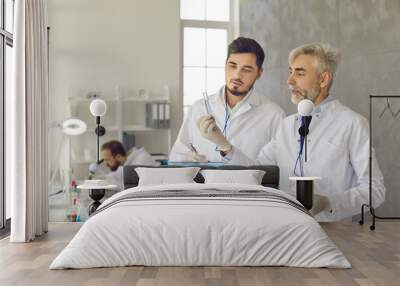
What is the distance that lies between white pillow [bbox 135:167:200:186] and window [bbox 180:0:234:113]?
899 mm

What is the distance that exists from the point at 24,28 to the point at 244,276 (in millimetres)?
3403

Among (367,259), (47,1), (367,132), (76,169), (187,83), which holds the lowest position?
(367,259)

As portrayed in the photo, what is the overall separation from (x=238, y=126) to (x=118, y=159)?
62.3 inches

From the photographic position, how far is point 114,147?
695cm

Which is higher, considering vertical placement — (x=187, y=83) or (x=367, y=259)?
(x=187, y=83)

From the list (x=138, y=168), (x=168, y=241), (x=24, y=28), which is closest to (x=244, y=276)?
(x=168, y=241)

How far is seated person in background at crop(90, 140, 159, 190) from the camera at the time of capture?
22.7 feet

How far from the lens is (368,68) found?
6.99 metres

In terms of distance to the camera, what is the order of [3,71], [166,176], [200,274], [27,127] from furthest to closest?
1. [166,176]
2. [3,71]
3. [27,127]
4. [200,274]

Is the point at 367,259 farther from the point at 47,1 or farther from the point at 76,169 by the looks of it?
the point at 47,1

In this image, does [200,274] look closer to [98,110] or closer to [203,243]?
[203,243]

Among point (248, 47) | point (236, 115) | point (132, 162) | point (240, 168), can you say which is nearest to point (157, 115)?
point (132, 162)

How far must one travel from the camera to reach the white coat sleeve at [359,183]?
269 inches

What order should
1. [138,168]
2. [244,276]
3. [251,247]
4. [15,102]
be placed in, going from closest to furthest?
[244,276] → [251,247] → [15,102] → [138,168]
